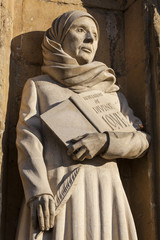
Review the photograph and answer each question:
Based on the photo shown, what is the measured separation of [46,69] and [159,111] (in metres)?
0.91

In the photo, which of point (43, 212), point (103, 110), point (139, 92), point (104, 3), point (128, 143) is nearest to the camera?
point (43, 212)

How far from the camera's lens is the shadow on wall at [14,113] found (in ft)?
15.0

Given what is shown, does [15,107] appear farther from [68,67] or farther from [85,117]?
[85,117]

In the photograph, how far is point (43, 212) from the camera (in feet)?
13.5

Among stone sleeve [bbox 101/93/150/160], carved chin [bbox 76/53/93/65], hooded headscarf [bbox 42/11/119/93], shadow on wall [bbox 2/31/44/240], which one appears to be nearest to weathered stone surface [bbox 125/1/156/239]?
stone sleeve [bbox 101/93/150/160]

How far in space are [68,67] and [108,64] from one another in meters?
0.69

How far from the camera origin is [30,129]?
445cm

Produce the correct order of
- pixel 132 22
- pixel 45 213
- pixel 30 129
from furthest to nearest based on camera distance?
pixel 132 22, pixel 30 129, pixel 45 213

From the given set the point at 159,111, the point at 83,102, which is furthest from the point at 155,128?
the point at 83,102

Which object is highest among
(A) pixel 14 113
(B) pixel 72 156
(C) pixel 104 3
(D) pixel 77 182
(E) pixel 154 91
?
(C) pixel 104 3

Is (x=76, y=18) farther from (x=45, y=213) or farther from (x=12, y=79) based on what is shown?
(x=45, y=213)

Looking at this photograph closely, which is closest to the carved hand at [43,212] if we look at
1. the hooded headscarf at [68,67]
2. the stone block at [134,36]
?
the hooded headscarf at [68,67]

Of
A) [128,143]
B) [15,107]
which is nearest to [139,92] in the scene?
[128,143]

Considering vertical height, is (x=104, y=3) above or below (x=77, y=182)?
above
